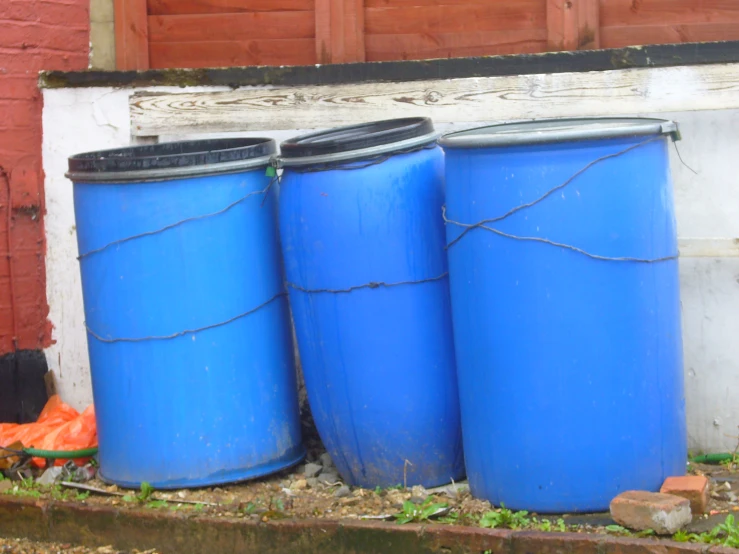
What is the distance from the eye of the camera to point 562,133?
10.4ft

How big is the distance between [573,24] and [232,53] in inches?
62.3

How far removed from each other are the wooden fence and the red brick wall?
26 cm

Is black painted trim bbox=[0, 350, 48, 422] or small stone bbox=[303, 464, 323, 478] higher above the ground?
black painted trim bbox=[0, 350, 48, 422]

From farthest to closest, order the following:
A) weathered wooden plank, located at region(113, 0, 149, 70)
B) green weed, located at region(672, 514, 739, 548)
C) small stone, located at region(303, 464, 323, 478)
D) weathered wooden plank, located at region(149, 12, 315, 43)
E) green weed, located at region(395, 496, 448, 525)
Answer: weathered wooden plank, located at region(113, 0, 149, 70), weathered wooden plank, located at region(149, 12, 315, 43), small stone, located at region(303, 464, 323, 478), green weed, located at region(395, 496, 448, 525), green weed, located at region(672, 514, 739, 548)

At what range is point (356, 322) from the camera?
3.62 m

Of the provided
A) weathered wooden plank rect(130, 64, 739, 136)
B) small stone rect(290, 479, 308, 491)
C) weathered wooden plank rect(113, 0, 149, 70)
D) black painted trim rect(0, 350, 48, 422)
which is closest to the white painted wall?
weathered wooden plank rect(130, 64, 739, 136)

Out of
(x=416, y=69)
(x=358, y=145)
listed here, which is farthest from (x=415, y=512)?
(x=416, y=69)

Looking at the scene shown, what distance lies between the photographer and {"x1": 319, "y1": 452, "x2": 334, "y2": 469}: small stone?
4.10 metres

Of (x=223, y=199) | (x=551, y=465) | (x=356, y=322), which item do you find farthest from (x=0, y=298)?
(x=551, y=465)

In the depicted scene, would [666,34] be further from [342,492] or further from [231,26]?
[342,492]

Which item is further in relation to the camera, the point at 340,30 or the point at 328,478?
the point at 340,30

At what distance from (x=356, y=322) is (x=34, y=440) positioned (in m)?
1.73

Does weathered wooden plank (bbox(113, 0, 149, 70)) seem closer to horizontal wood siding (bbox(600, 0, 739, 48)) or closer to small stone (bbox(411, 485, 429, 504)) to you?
horizontal wood siding (bbox(600, 0, 739, 48))

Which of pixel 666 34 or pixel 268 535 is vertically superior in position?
pixel 666 34
